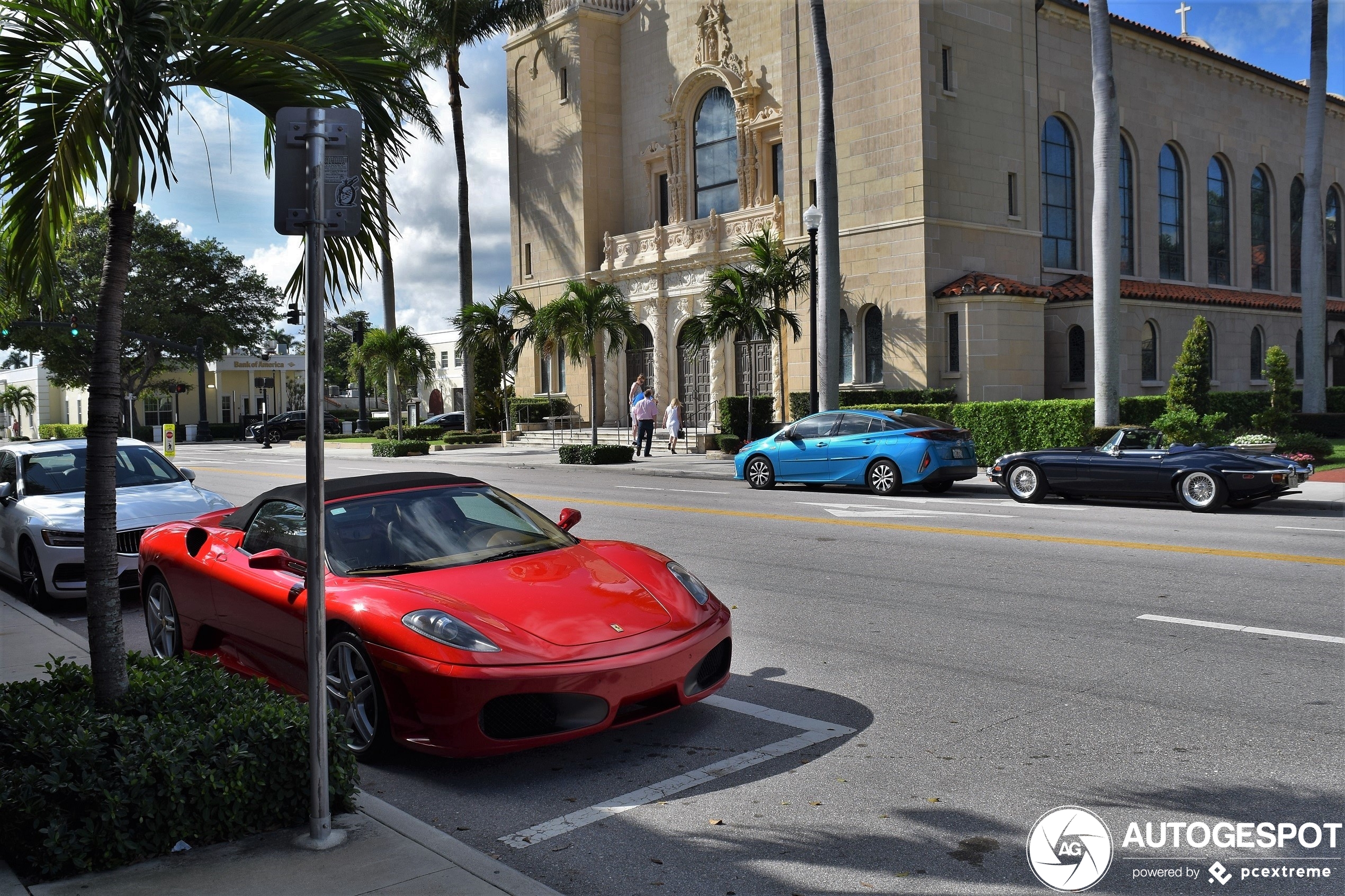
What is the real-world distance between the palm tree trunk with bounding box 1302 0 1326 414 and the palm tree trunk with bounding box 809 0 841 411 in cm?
1254

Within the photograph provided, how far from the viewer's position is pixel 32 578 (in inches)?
399

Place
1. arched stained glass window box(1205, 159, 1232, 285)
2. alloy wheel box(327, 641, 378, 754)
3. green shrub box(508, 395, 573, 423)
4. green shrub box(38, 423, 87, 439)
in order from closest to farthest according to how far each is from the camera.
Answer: alloy wheel box(327, 641, 378, 754)
arched stained glass window box(1205, 159, 1232, 285)
green shrub box(508, 395, 573, 423)
green shrub box(38, 423, 87, 439)

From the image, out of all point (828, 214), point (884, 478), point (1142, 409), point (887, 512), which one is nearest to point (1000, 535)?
point (887, 512)

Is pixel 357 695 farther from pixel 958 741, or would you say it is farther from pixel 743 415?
pixel 743 415

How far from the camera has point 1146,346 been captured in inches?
A: 1232

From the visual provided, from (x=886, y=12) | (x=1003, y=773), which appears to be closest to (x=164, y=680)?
(x=1003, y=773)

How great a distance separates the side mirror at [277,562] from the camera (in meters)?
5.84

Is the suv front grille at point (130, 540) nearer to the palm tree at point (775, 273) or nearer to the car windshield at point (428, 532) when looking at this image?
the car windshield at point (428, 532)

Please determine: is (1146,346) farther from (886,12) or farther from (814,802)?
(814,802)

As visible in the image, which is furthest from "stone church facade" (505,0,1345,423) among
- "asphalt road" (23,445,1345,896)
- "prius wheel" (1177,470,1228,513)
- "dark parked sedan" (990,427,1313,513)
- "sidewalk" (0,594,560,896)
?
"sidewalk" (0,594,560,896)

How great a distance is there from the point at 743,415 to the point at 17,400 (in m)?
79.4

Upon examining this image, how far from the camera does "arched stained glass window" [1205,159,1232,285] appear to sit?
132 feet

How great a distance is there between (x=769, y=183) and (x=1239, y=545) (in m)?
26.6

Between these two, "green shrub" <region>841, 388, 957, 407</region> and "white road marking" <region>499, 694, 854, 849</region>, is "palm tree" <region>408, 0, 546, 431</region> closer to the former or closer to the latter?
"green shrub" <region>841, 388, 957, 407</region>
